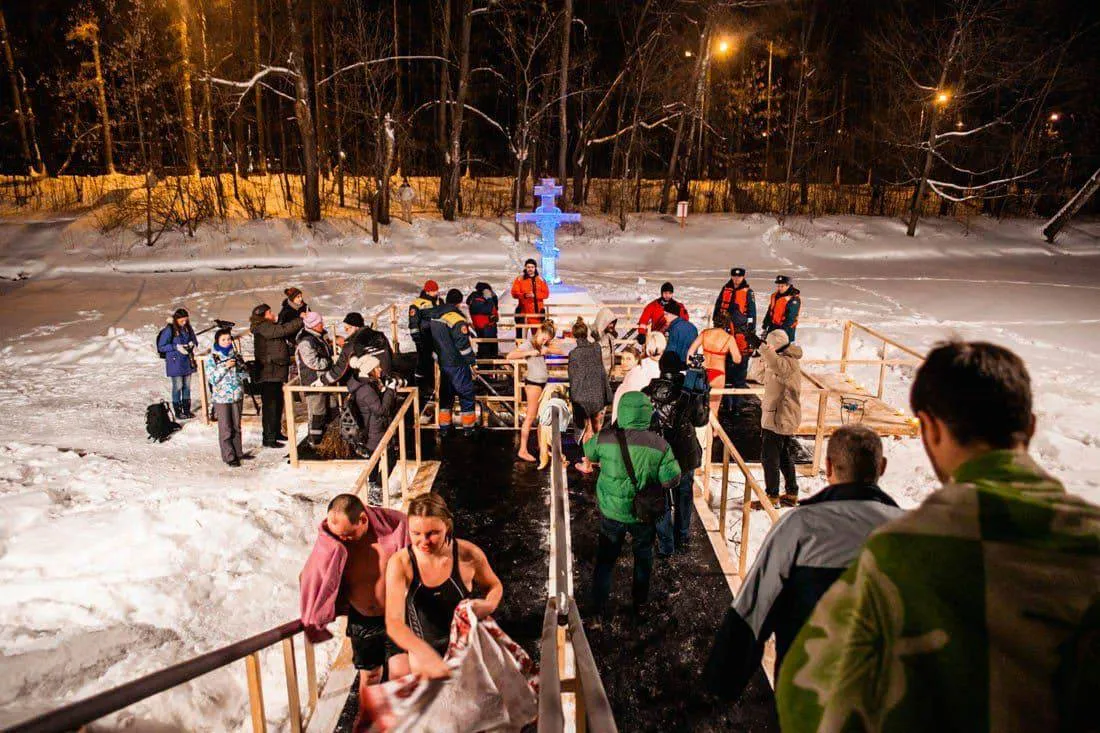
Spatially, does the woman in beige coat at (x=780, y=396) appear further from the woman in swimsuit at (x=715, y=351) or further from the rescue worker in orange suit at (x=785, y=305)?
the rescue worker in orange suit at (x=785, y=305)

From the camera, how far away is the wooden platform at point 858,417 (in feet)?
29.3

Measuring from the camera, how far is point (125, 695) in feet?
8.33

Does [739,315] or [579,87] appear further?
[579,87]

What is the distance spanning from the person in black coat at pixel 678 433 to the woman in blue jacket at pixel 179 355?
7.01 meters

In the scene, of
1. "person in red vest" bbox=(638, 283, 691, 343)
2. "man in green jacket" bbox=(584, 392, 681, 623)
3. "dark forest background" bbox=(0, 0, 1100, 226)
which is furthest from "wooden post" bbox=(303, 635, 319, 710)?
"dark forest background" bbox=(0, 0, 1100, 226)

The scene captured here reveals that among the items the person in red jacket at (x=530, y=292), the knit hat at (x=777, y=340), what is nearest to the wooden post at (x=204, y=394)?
the person in red jacket at (x=530, y=292)

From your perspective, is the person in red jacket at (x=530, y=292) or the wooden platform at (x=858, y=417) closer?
the wooden platform at (x=858, y=417)

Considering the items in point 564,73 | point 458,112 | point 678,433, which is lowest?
point 678,433

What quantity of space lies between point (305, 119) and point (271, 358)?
21.8 meters

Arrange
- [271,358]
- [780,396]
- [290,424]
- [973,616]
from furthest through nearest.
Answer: [271,358], [290,424], [780,396], [973,616]

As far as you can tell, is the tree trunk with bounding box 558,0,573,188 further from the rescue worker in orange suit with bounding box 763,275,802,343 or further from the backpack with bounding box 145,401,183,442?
the backpack with bounding box 145,401,183,442

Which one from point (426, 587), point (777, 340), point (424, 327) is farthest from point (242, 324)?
point (426, 587)

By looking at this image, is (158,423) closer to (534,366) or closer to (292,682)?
(534,366)

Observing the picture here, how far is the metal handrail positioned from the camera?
2318mm
